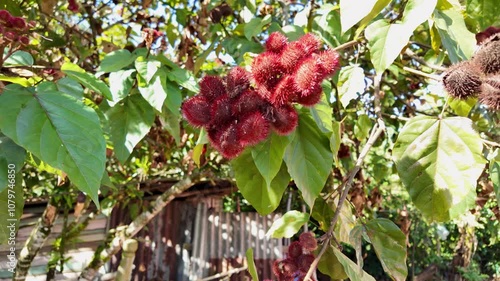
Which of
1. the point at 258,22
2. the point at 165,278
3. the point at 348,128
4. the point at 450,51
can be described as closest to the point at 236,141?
the point at 450,51

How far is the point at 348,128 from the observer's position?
3.47m

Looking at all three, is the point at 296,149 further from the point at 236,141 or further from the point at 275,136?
the point at 236,141

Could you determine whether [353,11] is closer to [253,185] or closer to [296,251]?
[253,185]

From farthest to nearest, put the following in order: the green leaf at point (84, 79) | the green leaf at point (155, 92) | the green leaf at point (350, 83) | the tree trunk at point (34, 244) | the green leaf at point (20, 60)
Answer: the tree trunk at point (34, 244) → the green leaf at point (155, 92) → the green leaf at point (350, 83) → the green leaf at point (20, 60) → the green leaf at point (84, 79)

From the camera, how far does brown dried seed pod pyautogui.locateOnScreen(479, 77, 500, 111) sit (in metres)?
0.93

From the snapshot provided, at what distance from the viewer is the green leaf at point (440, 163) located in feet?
3.53

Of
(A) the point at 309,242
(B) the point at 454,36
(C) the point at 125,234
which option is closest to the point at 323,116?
(A) the point at 309,242

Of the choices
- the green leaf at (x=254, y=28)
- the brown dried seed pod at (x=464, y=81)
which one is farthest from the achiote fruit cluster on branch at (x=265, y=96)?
the green leaf at (x=254, y=28)

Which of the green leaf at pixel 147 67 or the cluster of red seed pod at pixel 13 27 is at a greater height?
the cluster of red seed pod at pixel 13 27

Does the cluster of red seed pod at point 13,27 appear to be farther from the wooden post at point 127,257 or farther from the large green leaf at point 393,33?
the wooden post at point 127,257

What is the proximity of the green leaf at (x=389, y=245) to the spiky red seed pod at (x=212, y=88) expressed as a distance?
1.77 feet

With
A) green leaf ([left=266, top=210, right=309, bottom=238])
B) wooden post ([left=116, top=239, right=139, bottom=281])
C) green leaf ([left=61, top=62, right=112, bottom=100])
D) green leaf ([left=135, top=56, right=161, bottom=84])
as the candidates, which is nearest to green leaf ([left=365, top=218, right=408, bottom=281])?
green leaf ([left=266, top=210, right=309, bottom=238])

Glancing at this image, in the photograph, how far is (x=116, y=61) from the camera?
180 cm

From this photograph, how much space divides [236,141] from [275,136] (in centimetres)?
15
